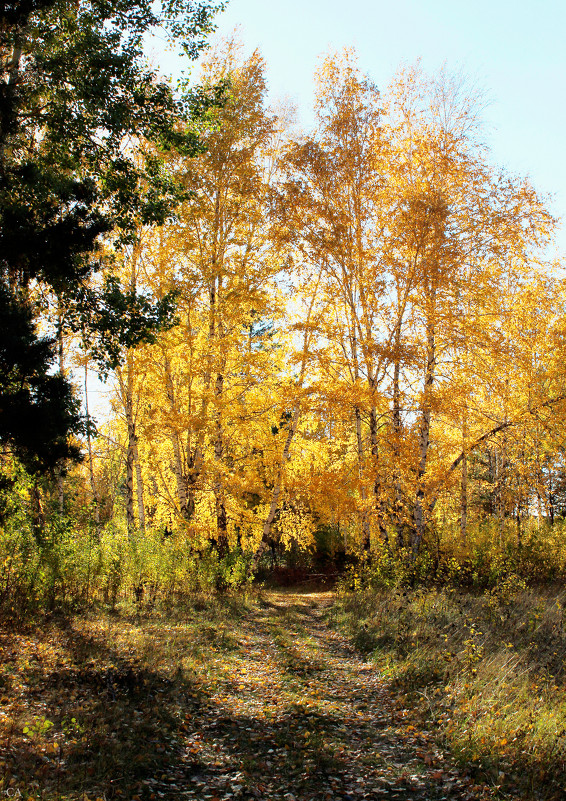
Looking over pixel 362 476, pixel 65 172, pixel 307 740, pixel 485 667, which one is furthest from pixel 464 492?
pixel 65 172

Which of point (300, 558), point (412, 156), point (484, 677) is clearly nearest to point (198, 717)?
point (484, 677)

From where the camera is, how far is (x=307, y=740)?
5.06 m

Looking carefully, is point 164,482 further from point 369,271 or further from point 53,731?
point 53,731

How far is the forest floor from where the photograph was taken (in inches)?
163

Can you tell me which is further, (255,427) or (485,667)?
(255,427)

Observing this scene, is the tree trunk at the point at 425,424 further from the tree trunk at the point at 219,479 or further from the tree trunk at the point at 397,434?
the tree trunk at the point at 219,479

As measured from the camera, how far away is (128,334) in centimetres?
791

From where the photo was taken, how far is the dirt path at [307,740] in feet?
13.9

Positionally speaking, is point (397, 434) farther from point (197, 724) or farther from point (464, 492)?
point (197, 724)

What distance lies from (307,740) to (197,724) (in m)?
1.17

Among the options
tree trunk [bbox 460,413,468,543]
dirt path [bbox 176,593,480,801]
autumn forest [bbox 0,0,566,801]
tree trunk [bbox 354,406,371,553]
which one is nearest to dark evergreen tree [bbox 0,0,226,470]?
autumn forest [bbox 0,0,566,801]

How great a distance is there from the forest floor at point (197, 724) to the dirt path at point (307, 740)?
0.05ft

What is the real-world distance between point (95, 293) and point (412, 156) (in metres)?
7.25

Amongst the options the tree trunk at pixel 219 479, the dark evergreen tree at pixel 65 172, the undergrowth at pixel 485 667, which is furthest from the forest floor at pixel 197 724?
the tree trunk at pixel 219 479
